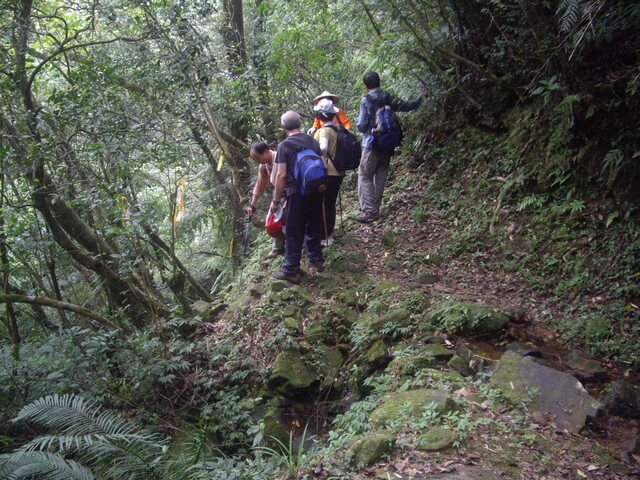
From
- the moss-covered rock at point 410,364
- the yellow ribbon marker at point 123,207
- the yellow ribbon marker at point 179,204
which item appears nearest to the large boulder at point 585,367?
the moss-covered rock at point 410,364

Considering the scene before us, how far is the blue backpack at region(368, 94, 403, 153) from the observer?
802 centimetres

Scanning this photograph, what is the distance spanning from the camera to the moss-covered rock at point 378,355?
17.1 ft

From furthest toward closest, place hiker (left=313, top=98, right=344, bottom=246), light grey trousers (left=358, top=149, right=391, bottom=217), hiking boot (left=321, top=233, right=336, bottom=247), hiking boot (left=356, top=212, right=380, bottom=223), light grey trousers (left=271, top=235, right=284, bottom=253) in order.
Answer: hiking boot (left=356, top=212, right=380, bottom=223) → light grey trousers (left=358, top=149, right=391, bottom=217) → hiking boot (left=321, top=233, right=336, bottom=247) → light grey trousers (left=271, top=235, right=284, bottom=253) → hiker (left=313, top=98, right=344, bottom=246)

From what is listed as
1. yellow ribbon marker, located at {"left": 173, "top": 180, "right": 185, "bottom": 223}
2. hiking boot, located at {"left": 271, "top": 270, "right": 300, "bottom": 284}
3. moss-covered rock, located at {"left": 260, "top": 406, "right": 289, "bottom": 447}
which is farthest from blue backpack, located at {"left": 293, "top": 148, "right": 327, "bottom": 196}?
moss-covered rock, located at {"left": 260, "top": 406, "right": 289, "bottom": 447}

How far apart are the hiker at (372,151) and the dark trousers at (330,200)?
1016 mm

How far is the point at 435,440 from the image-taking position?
11.3 ft

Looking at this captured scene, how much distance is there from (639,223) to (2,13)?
829 centimetres

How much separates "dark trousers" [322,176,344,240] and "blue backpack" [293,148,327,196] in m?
1.04

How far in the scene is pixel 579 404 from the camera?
389 centimetres

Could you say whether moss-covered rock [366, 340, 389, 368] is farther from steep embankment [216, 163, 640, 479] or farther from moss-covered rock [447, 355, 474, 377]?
moss-covered rock [447, 355, 474, 377]

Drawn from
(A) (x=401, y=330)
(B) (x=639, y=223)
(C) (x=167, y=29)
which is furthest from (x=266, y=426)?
(C) (x=167, y=29)

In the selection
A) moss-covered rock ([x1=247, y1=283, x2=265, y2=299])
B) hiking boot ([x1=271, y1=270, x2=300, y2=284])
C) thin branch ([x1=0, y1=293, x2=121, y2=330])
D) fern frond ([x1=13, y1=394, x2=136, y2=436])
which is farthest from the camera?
moss-covered rock ([x1=247, y1=283, x2=265, y2=299])

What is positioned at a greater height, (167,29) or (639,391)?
(167,29)

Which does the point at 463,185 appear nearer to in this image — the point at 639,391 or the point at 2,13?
the point at 639,391
